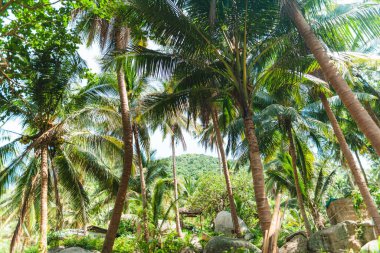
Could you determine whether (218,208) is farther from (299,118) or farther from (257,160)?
(257,160)

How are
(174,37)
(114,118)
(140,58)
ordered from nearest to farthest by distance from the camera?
(174,37), (140,58), (114,118)

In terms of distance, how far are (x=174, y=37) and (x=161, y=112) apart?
7.29ft

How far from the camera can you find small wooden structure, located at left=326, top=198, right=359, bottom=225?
1251 cm

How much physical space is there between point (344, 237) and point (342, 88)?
7364 mm

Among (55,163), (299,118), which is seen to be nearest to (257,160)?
(299,118)

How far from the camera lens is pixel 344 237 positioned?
417 inches

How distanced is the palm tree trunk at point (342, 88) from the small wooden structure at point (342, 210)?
8889 mm

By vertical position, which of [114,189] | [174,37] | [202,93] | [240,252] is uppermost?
[174,37]

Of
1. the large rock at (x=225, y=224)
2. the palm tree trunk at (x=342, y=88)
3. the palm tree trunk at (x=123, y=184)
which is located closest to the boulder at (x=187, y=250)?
the palm tree trunk at (x=123, y=184)

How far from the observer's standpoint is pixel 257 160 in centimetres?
689

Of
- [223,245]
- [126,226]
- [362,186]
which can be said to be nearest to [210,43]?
[362,186]

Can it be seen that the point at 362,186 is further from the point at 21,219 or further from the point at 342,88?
the point at 21,219

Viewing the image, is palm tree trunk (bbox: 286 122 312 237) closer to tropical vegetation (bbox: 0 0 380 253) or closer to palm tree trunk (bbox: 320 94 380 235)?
tropical vegetation (bbox: 0 0 380 253)

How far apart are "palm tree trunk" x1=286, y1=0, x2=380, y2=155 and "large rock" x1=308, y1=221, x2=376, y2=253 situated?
22.3 ft
